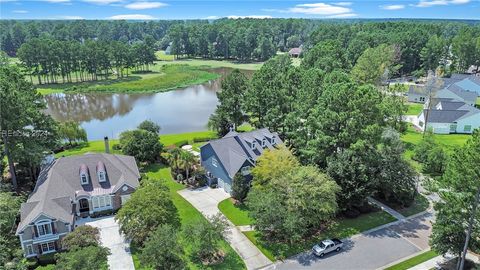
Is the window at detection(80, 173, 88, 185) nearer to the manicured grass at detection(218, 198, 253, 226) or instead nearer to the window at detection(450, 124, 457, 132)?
the manicured grass at detection(218, 198, 253, 226)

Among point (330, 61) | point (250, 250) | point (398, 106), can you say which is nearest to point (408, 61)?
point (330, 61)

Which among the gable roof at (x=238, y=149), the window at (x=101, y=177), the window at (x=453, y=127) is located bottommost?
the window at (x=453, y=127)

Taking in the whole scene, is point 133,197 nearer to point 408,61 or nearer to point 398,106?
point 398,106

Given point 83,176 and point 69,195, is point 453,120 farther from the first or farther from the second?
point 69,195

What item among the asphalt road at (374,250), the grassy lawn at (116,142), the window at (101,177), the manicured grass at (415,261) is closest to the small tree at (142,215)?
the window at (101,177)

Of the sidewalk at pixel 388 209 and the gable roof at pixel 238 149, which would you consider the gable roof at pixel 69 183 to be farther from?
the sidewalk at pixel 388 209

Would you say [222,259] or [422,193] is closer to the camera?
[222,259]

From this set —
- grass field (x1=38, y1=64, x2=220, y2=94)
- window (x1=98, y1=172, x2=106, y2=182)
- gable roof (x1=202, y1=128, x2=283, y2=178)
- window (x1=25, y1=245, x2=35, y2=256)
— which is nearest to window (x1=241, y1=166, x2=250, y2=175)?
gable roof (x1=202, y1=128, x2=283, y2=178)
